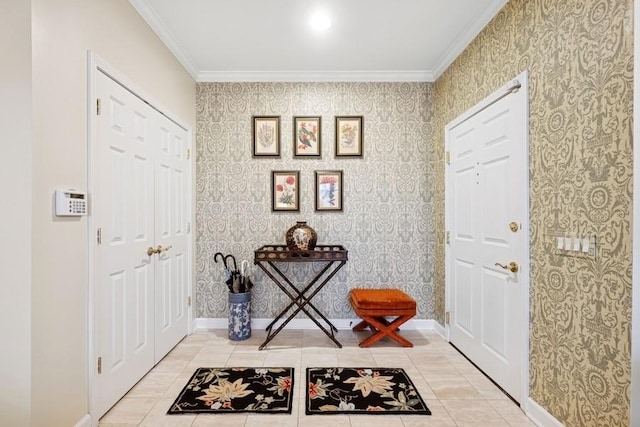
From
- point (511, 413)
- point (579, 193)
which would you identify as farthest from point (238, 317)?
point (579, 193)

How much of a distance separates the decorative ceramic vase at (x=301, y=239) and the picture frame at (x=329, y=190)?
0.40 meters

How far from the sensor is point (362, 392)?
217 cm

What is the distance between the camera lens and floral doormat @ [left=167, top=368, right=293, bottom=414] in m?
1.98

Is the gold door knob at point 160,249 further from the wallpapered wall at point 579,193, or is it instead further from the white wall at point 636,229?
the white wall at point 636,229

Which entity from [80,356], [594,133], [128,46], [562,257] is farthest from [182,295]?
[594,133]

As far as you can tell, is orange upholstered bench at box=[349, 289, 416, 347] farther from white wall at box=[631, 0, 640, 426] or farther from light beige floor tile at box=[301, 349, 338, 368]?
white wall at box=[631, 0, 640, 426]

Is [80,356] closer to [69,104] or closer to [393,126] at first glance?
[69,104]

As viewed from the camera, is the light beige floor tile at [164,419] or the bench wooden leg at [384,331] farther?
the bench wooden leg at [384,331]

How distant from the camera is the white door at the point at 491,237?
6.57 ft

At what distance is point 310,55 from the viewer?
298 cm

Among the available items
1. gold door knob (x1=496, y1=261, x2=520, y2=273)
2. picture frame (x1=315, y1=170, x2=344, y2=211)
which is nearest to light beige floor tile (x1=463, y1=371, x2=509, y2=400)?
gold door knob (x1=496, y1=261, x2=520, y2=273)

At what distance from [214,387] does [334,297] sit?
58.5 inches

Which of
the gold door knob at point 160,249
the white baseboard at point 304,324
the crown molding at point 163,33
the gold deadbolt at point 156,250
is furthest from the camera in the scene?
the white baseboard at point 304,324

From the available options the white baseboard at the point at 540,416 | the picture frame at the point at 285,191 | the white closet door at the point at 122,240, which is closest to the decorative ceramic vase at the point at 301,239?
the picture frame at the point at 285,191
